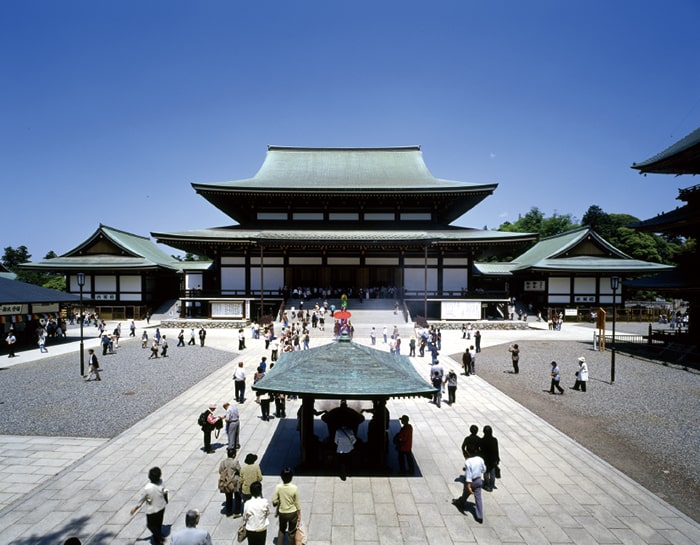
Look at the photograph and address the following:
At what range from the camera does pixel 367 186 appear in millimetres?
32500

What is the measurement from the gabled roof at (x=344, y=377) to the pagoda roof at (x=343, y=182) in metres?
25.4

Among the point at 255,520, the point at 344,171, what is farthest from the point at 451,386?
the point at 344,171

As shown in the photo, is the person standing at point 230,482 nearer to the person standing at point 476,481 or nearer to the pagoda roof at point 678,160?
the person standing at point 476,481

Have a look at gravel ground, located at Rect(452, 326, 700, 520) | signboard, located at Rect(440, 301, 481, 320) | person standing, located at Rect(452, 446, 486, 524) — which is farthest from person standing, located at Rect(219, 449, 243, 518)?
signboard, located at Rect(440, 301, 481, 320)

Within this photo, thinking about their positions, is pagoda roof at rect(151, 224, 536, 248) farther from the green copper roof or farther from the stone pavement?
the stone pavement

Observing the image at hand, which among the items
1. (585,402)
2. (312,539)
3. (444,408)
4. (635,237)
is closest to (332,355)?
(312,539)

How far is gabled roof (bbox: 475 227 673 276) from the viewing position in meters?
33.1

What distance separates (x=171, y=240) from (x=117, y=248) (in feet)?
40.6

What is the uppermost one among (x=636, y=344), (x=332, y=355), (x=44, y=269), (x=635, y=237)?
(x=635, y=237)

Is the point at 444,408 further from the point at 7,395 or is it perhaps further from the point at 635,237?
the point at 635,237

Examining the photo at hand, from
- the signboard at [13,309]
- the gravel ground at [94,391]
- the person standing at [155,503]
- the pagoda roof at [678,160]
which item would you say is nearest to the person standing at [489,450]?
the person standing at [155,503]

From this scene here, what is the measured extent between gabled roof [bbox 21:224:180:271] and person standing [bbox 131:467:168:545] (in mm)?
34086

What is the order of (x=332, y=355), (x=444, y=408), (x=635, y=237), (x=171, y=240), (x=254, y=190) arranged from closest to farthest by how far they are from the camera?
(x=332, y=355)
(x=444, y=408)
(x=171, y=240)
(x=254, y=190)
(x=635, y=237)

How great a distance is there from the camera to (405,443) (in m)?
7.15
